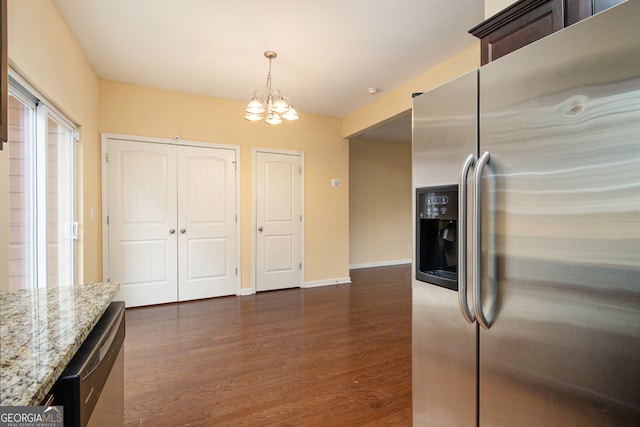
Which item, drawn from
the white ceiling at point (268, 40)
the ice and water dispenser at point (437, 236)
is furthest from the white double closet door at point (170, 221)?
the ice and water dispenser at point (437, 236)

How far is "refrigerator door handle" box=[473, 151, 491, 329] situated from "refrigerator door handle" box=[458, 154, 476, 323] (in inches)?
1.6

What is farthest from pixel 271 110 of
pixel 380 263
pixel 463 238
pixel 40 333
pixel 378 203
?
pixel 380 263

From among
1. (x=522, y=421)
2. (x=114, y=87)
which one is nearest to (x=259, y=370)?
(x=522, y=421)

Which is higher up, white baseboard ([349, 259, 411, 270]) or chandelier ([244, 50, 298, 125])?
chandelier ([244, 50, 298, 125])

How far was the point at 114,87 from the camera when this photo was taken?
353 cm

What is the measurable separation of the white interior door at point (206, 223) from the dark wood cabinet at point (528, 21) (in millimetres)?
3471

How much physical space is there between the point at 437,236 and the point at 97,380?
1263 millimetres

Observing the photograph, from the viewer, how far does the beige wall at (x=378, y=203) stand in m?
6.25

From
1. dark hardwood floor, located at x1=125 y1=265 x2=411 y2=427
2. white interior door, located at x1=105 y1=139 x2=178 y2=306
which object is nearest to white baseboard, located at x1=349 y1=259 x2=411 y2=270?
dark hardwood floor, located at x1=125 y1=265 x2=411 y2=427

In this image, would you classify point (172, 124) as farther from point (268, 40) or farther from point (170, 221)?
point (268, 40)

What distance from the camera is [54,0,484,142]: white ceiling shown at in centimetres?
226

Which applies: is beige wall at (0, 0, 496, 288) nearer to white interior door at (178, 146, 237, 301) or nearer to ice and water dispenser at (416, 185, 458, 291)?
white interior door at (178, 146, 237, 301)

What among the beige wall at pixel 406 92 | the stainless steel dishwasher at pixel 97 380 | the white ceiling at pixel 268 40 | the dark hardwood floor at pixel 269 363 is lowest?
the dark hardwood floor at pixel 269 363

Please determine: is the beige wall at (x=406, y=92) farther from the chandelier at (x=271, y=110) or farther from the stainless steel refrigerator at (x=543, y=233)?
the stainless steel refrigerator at (x=543, y=233)
